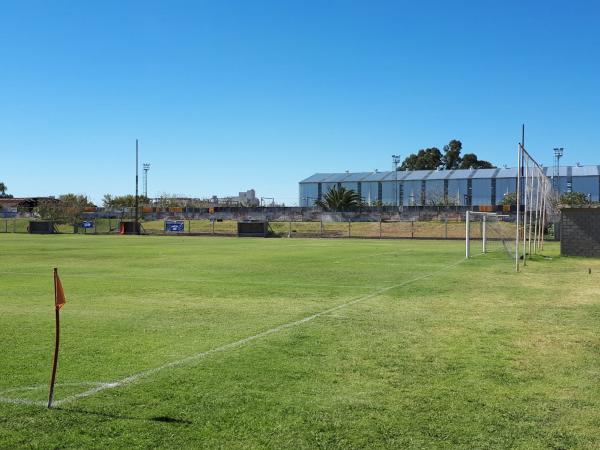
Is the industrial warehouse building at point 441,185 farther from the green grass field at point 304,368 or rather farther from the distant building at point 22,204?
the green grass field at point 304,368

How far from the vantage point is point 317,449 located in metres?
4.94

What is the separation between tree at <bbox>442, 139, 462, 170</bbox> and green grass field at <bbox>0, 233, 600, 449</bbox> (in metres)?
149

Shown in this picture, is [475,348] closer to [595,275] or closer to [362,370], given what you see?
[362,370]

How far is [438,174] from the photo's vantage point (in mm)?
132875

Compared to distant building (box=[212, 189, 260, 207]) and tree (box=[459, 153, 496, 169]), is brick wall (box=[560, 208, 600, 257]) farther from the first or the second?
tree (box=[459, 153, 496, 169])

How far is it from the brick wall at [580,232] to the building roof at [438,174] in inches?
3581

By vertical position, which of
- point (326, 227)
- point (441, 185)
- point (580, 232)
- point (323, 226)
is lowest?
point (326, 227)

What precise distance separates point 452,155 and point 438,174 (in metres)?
29.7

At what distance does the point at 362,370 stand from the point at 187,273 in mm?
13860

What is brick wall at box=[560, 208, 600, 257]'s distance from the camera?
96.8 feet

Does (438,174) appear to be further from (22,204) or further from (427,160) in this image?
(22,204)

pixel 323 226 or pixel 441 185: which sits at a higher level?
pixel 441 185

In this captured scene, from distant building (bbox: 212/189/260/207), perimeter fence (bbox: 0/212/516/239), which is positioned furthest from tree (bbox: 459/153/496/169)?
perimeter fence (bbox: 0/212/516/239)

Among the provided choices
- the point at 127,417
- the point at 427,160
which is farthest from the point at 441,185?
the point at 127,417
